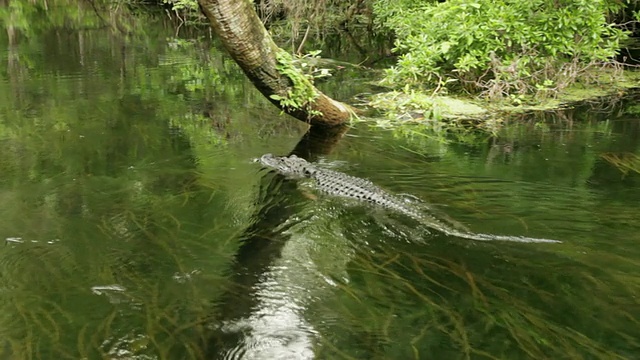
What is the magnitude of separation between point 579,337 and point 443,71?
25.5ft

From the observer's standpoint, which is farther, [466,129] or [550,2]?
[550,2]

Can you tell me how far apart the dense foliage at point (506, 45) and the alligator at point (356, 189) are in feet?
13.0

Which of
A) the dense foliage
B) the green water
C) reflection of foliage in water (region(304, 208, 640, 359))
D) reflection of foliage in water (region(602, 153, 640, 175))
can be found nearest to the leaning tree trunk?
the green water

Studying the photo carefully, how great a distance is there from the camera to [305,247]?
16.5 ft

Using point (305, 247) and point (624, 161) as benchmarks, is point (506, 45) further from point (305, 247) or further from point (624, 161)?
point (305, 247)

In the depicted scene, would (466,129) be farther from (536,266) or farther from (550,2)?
(536,266)

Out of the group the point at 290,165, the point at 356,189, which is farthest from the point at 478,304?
the point at 290,165

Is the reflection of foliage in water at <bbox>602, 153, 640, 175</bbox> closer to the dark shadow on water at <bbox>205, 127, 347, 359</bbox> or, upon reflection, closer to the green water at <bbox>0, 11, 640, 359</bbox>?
the green water at <bbox>0, 11, 640, 359</bbox>

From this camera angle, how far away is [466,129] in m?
9.02

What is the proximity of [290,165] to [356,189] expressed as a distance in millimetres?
1259

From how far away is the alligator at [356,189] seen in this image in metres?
5.11

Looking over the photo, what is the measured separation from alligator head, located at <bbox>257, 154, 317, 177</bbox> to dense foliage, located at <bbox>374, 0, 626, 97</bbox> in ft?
12.7

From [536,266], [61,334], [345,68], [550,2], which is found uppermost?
[550,2]

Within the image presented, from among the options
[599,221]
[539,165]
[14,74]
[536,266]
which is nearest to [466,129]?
[539,165]
